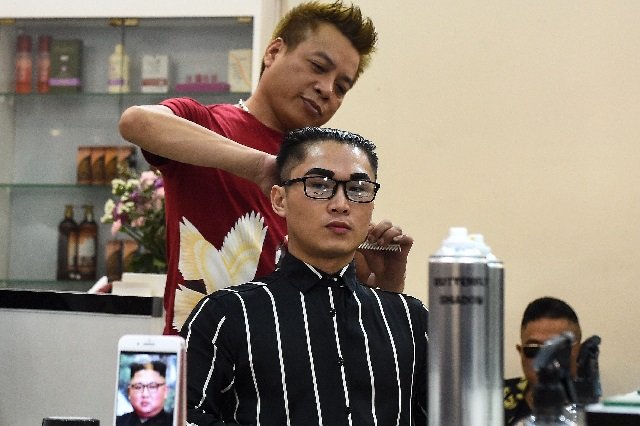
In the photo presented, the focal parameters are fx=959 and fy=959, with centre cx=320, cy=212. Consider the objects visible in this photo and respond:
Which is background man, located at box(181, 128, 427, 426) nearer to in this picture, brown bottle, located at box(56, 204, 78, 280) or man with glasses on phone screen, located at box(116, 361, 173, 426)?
man with glasses on phone screen, located at box(116, 361, 173, 426)

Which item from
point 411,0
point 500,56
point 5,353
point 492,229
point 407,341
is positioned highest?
point 411,0

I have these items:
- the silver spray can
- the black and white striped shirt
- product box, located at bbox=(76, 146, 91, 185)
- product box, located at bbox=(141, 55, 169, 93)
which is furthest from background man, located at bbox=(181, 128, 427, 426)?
product box, located at bbox=(76, 146, 91, 185)

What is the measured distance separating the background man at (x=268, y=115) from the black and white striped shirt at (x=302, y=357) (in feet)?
0.66

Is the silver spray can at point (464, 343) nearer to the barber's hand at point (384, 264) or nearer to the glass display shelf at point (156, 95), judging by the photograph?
the barber's hand at point (384, 264)

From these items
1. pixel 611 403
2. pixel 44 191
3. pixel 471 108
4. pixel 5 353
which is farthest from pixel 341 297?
pixel 44 191

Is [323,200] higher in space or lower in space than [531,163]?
lower

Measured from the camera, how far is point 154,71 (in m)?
3.48

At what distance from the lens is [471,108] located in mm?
2805

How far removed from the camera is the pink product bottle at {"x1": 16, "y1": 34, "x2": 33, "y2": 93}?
355 cm

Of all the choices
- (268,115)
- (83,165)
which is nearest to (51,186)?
(83,165)

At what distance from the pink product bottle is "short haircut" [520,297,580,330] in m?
2.04

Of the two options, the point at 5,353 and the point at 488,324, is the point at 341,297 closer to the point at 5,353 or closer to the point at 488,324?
the point at 488,324

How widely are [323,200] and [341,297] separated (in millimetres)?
159

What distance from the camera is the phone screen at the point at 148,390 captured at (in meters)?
0.93
